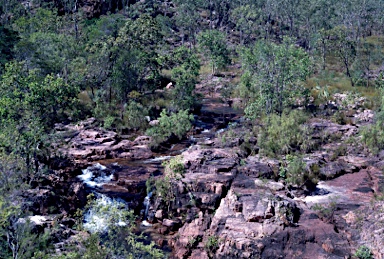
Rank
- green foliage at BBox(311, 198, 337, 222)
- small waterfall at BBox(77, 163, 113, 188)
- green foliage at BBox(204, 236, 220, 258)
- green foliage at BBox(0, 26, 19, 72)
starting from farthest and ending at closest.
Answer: green foliage at BBox(0, 26, 19, 72), small waterfall at BBox(77, 163, 113, 188), green foliage at BBox(311, 198, 337, 222), green foliage at BBox(204, 236, 220, 258)

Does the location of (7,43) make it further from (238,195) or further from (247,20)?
(247,20)

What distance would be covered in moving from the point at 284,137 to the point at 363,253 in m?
17.8

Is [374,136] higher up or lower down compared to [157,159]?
higher up

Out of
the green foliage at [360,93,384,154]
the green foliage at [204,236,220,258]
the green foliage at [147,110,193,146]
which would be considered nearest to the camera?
the green foliage at [204,236,220,258]

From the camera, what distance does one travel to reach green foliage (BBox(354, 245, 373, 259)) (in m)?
25.1

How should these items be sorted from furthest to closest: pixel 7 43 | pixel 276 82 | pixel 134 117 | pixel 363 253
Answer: pixel 7 43, pixel 134 117, pixel 276 82, pixel 363 253

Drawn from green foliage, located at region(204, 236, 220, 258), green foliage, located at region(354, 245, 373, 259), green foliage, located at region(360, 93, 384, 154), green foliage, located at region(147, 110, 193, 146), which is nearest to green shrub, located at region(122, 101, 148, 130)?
green foliage, located at region(147, 110, 193, 146)

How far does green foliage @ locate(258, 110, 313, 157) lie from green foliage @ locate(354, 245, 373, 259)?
48.4 ft

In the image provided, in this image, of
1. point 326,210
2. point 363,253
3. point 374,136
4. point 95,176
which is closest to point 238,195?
point 326,210

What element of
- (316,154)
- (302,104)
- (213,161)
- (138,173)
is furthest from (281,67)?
(138,173)

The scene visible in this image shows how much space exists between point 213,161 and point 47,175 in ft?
47.7

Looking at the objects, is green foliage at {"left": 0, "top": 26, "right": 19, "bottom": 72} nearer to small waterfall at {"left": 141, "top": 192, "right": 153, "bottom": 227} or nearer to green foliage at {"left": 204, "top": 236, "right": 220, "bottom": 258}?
small waterfall at {"left": 141, "top": 192, "right": 153, "bottom": 227}

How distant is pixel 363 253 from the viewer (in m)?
25.2

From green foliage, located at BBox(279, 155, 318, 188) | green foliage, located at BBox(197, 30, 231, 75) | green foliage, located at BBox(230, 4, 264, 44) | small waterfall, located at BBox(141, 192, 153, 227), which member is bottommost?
small waterfall, located at BBox(141, 192, 153, 227)
